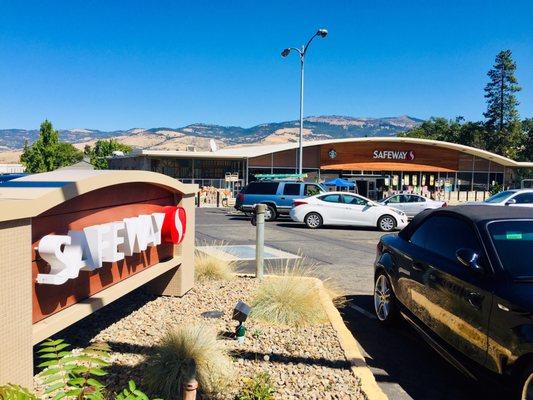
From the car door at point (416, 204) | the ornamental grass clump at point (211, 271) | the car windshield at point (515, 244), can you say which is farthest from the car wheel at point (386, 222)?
the car windshield at point (515, 244)

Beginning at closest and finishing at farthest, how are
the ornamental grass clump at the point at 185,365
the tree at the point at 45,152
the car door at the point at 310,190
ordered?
the ornamental grass clump at the point at 185,365
the car door at the point at 310,190
the tree at the point at 45,152

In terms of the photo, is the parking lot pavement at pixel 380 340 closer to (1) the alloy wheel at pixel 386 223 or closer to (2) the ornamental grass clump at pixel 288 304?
(2) the ornamental grass clump at pixel 288 304

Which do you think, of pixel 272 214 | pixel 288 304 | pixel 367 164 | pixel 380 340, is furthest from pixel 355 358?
pixel 367 164

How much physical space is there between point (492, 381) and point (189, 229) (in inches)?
178

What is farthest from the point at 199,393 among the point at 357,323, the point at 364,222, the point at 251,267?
the point at 364,222

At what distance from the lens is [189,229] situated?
7098mm

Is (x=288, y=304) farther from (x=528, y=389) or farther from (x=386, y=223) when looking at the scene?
(x=386, y=223)

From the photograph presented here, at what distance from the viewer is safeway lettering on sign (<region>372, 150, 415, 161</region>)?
37656 millimetres

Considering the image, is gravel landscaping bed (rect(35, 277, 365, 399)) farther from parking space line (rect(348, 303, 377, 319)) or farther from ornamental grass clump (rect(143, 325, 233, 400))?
parking space line (rect(348, 303, 377, 319))

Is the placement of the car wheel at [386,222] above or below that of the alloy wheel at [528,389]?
below

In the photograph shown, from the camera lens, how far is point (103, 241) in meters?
4.44

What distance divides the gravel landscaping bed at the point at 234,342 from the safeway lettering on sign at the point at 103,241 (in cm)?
87

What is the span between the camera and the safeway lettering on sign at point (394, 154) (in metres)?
37.7

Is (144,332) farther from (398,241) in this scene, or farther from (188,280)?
(398,241)
